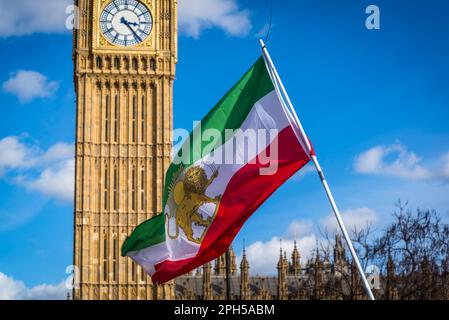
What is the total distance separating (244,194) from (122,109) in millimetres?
43684

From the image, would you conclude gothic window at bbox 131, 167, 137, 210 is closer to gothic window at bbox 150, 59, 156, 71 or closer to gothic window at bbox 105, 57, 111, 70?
gothic window at bbox 150, 59, 156, 71

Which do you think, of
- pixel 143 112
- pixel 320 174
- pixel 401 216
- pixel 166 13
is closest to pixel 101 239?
pixel 143 112

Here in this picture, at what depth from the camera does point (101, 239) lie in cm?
5447

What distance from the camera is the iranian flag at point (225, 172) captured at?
42.0 ft

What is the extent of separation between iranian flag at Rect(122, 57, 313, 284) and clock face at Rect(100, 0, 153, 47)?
41674 mm

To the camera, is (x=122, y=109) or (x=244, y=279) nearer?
(x=122, y=109)

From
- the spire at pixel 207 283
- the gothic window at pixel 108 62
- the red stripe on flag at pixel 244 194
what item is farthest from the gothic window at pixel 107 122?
the red stripe on flag at pixel 244 194

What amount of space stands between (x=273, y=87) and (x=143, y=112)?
43697 mm

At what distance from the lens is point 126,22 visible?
2185 inches

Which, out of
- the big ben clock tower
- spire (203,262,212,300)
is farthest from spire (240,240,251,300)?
the big ben clock tower

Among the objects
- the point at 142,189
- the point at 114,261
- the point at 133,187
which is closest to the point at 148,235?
the point at 114,261

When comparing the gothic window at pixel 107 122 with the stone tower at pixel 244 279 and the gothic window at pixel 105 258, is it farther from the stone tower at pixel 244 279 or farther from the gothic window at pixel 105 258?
the stone tower at pixel 244 279

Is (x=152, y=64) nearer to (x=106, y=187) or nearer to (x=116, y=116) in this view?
(x=116, y=116)

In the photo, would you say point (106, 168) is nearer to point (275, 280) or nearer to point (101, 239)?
point (101, 239)
